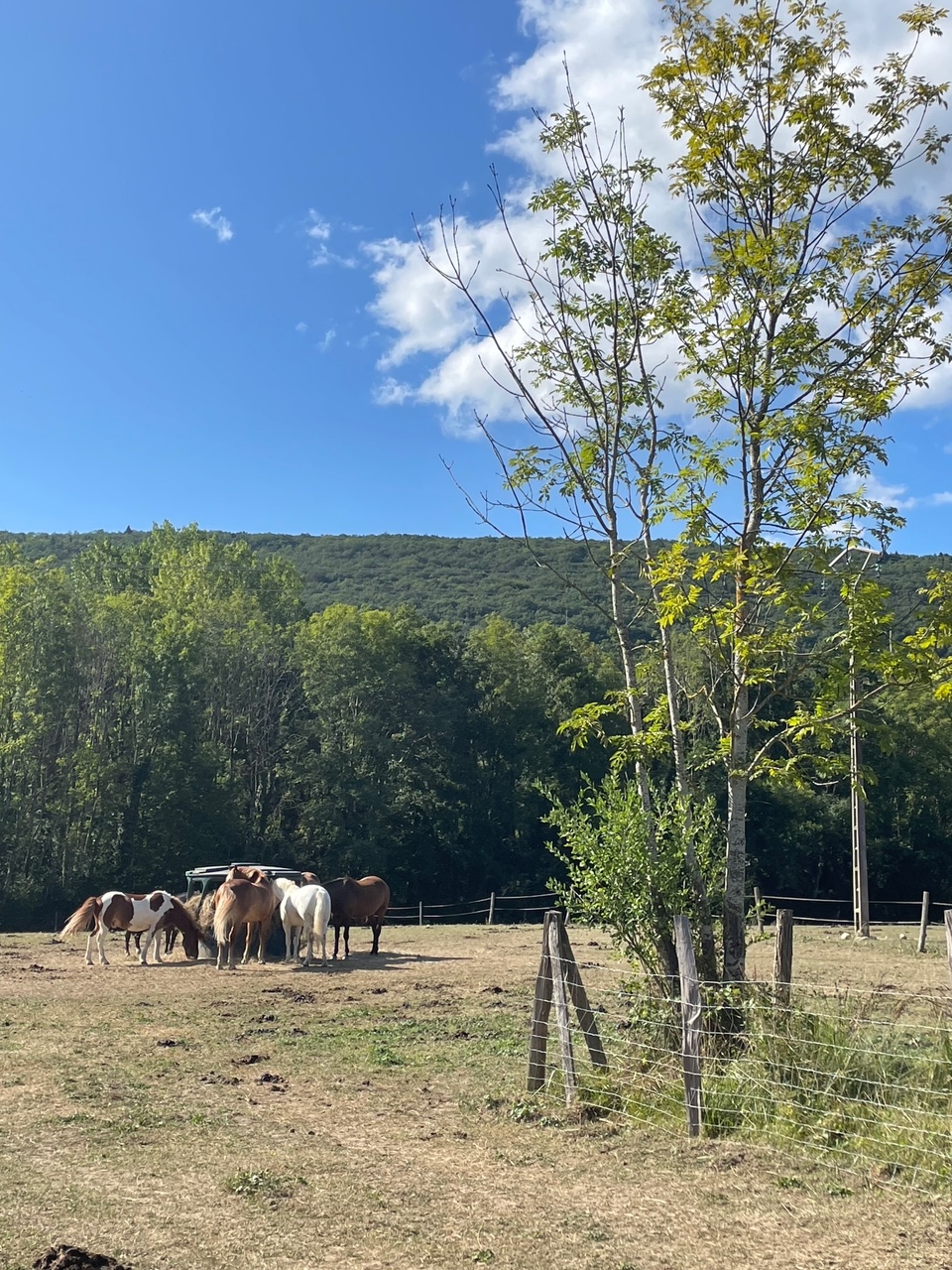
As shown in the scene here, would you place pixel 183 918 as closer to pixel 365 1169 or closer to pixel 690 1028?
pixel 365 1169

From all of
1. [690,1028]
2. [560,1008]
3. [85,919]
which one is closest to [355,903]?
[85,919]

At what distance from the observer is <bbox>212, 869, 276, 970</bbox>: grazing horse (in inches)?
620

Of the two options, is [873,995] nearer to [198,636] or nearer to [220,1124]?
[220,1124]

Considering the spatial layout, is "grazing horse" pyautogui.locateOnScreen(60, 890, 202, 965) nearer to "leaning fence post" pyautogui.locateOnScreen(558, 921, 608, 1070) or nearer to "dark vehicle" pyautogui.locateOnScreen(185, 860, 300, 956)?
"dark vehicle" pyautogui.locateOnScreen(185, 860, 300, 956)

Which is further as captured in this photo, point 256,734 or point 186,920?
point 256,734

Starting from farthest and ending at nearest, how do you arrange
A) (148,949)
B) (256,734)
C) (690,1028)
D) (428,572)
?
Answer: (428,572), (256,734), (148,949), (690,1028)

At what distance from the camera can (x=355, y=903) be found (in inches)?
688

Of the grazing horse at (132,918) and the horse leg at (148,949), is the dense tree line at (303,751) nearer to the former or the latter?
the grazing horse at (132,918)

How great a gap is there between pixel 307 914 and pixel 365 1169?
1014 cm

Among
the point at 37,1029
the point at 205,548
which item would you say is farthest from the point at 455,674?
the point at 37,1029

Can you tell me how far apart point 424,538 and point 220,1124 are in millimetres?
95280

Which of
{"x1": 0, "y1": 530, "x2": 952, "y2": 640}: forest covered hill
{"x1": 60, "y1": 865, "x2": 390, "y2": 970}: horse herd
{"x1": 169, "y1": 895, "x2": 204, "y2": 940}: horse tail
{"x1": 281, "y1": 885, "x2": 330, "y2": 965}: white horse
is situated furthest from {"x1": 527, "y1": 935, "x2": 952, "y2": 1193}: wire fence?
{"x1": 0, "y1": 530, "x2": 952, "y2": 640}: forest covered hill

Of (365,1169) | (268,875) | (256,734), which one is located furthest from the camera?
(256,734)

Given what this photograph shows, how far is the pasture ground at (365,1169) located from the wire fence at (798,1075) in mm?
244
